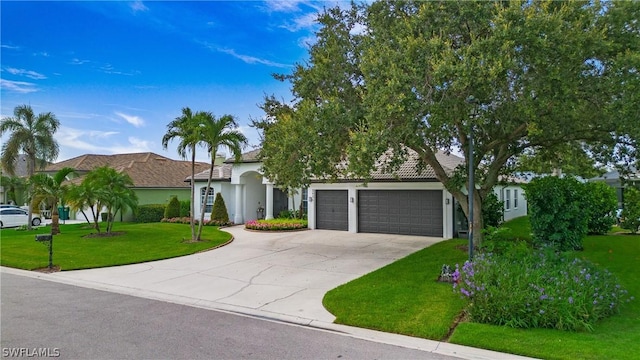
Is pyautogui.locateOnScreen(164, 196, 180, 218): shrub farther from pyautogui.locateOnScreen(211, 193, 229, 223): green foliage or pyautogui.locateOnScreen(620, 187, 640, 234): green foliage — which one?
pyautogui.locateOnScreen(620, 187, 640, 234): green foliage

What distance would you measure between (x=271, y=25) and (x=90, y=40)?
21.1ft

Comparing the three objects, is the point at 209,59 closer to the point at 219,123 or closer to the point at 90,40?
the point at 219,123

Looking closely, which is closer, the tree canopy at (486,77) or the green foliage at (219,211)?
the tree canopy at (486,77)

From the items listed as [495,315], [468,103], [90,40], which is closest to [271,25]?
[90,40]

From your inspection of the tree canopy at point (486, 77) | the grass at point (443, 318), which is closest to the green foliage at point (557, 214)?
the grass at point (443, 318)

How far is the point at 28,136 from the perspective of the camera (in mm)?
23266

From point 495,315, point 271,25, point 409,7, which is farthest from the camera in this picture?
point 271,25

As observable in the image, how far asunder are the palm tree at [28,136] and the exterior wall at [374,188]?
1633cm

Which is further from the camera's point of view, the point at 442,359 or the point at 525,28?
the point at 525,28

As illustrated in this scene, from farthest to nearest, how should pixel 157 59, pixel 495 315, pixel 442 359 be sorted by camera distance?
pixel 157 59 < pixel 495 315 < pixel 442 359

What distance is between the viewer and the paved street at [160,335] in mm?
5547

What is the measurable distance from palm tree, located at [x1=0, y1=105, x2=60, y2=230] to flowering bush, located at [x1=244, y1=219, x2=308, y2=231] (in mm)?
13292

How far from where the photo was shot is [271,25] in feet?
44.9

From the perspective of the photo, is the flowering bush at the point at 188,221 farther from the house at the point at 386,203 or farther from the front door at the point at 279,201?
the front door at the point at 279,201
